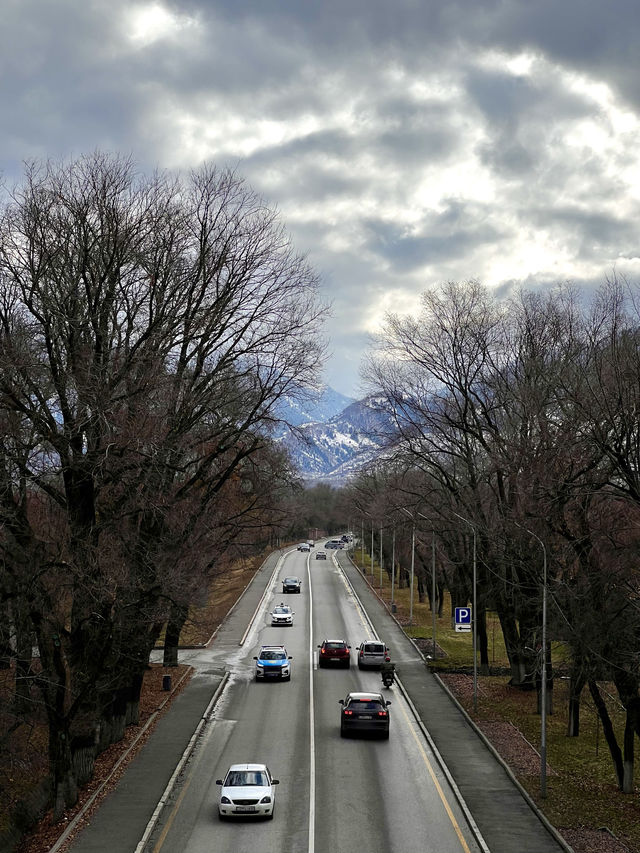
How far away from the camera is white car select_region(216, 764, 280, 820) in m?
20.9

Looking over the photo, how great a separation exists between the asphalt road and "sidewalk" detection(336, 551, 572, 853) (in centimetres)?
58

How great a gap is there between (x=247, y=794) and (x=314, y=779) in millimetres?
3951

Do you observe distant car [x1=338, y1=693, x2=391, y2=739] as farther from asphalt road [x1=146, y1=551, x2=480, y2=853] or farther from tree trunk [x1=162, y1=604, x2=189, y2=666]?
tree trunk [x1=162, y1=604, x2=189, y2=666]

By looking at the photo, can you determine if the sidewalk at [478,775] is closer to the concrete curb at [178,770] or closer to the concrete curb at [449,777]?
the concrete curb at [449,777]

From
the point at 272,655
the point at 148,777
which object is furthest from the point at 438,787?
the point at 272,655

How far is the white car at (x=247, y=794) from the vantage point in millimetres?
20938

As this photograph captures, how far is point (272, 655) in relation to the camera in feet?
134

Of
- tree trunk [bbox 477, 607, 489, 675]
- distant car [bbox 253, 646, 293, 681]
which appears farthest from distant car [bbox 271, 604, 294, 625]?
tree trunk [bbox 477, 607, 489, 675]

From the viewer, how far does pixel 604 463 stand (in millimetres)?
26125

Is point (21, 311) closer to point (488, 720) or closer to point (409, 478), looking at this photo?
point (488, 720)

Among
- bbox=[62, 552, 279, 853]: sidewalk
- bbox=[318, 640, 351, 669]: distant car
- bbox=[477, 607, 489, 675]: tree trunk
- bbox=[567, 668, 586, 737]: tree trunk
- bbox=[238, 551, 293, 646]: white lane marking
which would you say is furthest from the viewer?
bbox=[238, 551, 293, 646]: white lane marking

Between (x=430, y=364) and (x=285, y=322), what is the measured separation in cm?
1105

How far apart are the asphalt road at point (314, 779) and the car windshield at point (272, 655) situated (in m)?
1.24

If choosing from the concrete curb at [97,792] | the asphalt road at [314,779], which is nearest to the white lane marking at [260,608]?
the asphalt road at [314,779]
